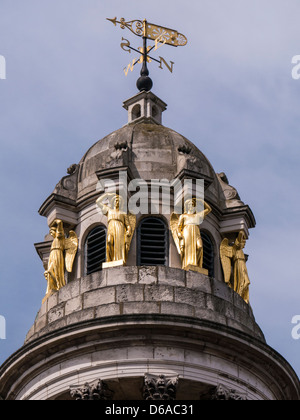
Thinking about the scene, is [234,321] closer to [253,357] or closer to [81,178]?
[253,357]

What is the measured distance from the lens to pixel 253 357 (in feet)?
190

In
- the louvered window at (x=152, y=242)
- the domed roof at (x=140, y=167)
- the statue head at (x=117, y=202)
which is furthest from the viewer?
the domed roof at (x=140, y=167)

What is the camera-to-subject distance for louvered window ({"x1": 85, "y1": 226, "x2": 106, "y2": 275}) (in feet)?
204

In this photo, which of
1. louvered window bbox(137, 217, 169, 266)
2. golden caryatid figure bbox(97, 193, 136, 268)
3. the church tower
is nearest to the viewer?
the church tower

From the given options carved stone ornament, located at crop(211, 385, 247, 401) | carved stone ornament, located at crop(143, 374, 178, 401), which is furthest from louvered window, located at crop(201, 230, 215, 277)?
carved stone ornament, located at crop(143, 374, 178, 401)

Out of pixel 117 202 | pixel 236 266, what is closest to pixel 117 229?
pixel 117 202

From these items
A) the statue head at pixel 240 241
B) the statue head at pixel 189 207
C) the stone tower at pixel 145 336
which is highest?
the statue head at pixel 189 207

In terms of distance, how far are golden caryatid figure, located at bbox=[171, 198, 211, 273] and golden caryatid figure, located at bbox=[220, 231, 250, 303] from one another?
1604 mm

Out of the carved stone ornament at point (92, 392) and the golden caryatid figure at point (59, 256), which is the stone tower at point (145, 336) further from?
the golden caryatid figure at point (59, 256)

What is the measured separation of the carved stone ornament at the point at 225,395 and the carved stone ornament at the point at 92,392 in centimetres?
330

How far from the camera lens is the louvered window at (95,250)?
62031 mm

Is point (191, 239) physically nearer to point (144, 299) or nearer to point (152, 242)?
point (152, 242)

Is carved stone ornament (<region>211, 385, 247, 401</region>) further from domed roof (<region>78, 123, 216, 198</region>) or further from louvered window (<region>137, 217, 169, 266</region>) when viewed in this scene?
domed roof (<region>78, 123, 216, 198</region>)

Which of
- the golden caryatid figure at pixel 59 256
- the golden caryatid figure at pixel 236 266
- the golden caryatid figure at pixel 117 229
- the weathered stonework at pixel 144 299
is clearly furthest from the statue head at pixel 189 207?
the golden caryatid figure at pixel 59 256
